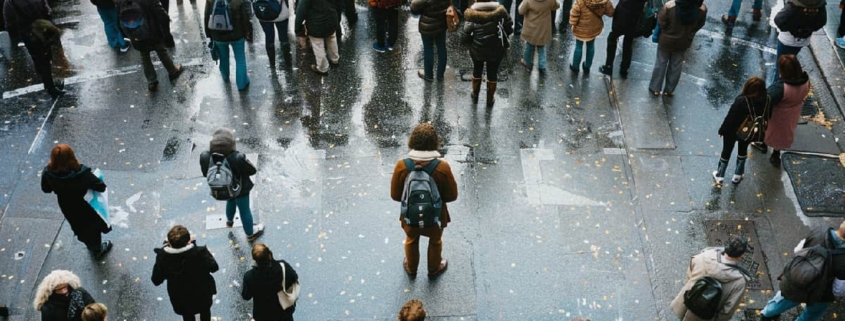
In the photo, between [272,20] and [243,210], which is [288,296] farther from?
[272,20]

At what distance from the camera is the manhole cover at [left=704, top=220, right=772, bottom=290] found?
755 cm

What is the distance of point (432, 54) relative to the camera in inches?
407

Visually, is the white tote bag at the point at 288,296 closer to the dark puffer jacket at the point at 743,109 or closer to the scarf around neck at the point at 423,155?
the scarf around neck at the point at 423,155

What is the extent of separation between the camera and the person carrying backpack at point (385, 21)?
10.6 meters

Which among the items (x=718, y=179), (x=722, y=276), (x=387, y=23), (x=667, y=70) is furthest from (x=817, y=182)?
(x=387, y=23)

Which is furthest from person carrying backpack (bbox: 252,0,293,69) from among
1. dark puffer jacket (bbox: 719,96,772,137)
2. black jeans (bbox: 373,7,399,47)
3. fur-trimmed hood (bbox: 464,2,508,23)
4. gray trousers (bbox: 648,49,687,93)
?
dark puffer jacket (bbox: 719,96,772,137)

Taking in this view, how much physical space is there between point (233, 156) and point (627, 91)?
214 inches

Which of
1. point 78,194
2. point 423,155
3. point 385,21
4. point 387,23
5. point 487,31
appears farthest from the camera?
point 387,23

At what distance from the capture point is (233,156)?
23.4ft

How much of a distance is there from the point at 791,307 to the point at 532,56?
494cm

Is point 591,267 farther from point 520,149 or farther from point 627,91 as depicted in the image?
point 627,91

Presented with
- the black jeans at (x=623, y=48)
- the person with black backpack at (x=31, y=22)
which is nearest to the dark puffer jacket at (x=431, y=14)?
the black jeans at (x=623, y=48)

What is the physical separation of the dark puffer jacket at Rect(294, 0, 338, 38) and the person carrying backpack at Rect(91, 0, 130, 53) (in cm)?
271

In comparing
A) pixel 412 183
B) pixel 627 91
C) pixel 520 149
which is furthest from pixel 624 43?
pixel 412 183
